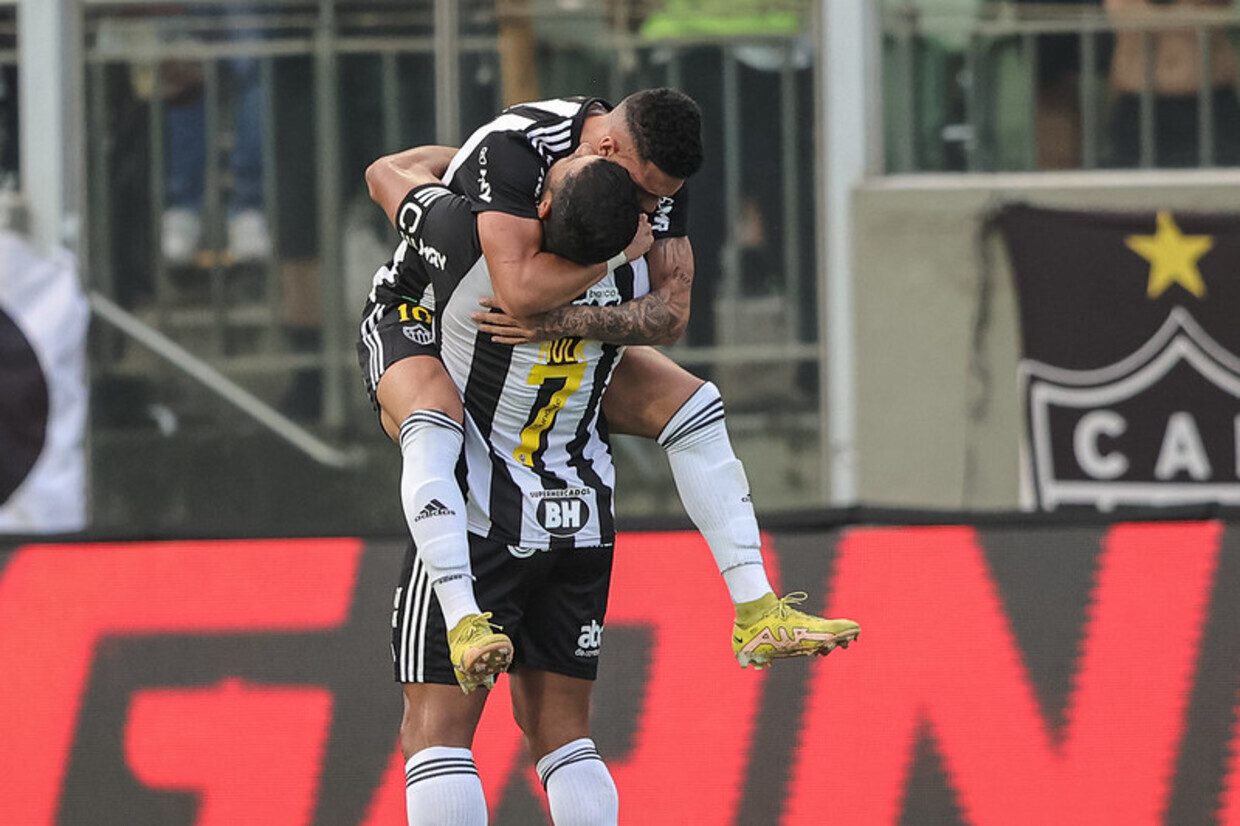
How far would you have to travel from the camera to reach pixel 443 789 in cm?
413

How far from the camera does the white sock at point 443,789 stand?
13.5ft

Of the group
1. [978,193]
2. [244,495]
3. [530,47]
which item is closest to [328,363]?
[244,495]

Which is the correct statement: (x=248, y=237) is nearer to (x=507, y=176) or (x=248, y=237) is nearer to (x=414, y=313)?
(x=414, y=313)

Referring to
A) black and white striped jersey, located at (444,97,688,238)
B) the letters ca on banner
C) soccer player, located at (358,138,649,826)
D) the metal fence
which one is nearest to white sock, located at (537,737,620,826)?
soccer player, located at (358,138,649,826)

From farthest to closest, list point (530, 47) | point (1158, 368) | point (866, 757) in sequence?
point (530, 47) → point (1158, 368) → point (866, 757)

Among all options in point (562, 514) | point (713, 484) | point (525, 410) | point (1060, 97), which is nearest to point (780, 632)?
point (713, 484)

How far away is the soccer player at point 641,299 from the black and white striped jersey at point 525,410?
3.6 inches

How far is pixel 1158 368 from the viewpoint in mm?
8641

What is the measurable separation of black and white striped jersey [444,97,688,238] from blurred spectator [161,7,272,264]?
17.8ft

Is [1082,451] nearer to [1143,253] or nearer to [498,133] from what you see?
[1143,253]

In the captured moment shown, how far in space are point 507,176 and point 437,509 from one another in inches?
28.3

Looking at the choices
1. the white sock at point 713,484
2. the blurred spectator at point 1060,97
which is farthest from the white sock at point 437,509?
the blurred spectator at point 1060,97

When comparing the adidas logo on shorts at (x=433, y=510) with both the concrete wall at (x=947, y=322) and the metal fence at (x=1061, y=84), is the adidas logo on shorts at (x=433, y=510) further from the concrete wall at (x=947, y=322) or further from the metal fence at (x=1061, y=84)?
the metal fence at (x=1061, y=84)

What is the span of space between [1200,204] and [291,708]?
5230 millimetres
